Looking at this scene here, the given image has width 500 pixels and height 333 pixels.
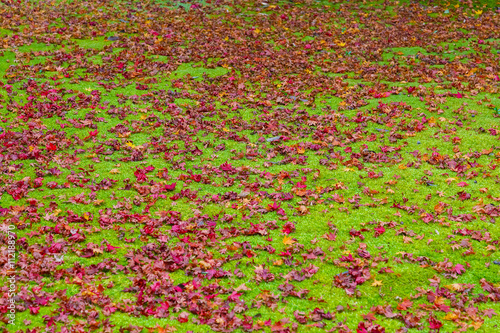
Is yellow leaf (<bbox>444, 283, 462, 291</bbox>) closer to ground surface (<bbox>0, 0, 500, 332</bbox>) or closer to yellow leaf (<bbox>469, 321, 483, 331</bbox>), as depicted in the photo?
ground surface (<bbox>0, 0, 500, 332</bbox>)

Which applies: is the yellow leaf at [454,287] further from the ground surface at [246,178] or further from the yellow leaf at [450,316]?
the yellow leaf at [450,316]

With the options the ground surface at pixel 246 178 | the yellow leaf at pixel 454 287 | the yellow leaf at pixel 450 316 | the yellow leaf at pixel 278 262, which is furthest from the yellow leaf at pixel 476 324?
the yellow leaf at pixel 278 262

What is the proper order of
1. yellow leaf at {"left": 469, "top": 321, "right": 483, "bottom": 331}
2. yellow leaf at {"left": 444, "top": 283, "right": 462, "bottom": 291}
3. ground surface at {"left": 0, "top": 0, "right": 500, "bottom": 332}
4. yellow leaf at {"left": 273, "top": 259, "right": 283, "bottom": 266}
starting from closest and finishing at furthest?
yellow leaf at {"left": 469, "top": 321, "right": 483, "bottom": 331}
ground surface at {"left": 0, "top": 0, "right": 500, "bottom": 332}
yellow leaf at {"left": 444, "top": 283, "right": 462, "bottom": 291}
yellow leaf at {"left": 273, "top": 259, "right": 283, "bottom": 266}

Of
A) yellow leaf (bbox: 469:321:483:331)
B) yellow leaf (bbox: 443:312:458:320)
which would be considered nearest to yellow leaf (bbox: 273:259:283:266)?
yellow leaf (bbox: 443:312:458:320)

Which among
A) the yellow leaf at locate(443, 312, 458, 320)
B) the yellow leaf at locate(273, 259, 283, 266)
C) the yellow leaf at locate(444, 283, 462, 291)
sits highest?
the yellow leaf at locate(444, 283, 462, 291)

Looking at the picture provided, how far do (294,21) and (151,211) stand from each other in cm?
1550

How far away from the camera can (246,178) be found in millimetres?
10461

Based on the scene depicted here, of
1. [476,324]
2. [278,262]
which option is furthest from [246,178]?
[476,324]

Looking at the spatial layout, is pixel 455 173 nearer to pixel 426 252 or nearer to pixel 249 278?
pixel 426 252

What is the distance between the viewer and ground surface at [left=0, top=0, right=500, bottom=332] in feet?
22.4

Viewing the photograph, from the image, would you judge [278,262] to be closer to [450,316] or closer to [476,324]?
[450,316]

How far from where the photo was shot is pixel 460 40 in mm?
19531

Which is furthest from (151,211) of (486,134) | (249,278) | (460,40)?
(460,40)

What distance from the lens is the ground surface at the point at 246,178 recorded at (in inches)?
269
